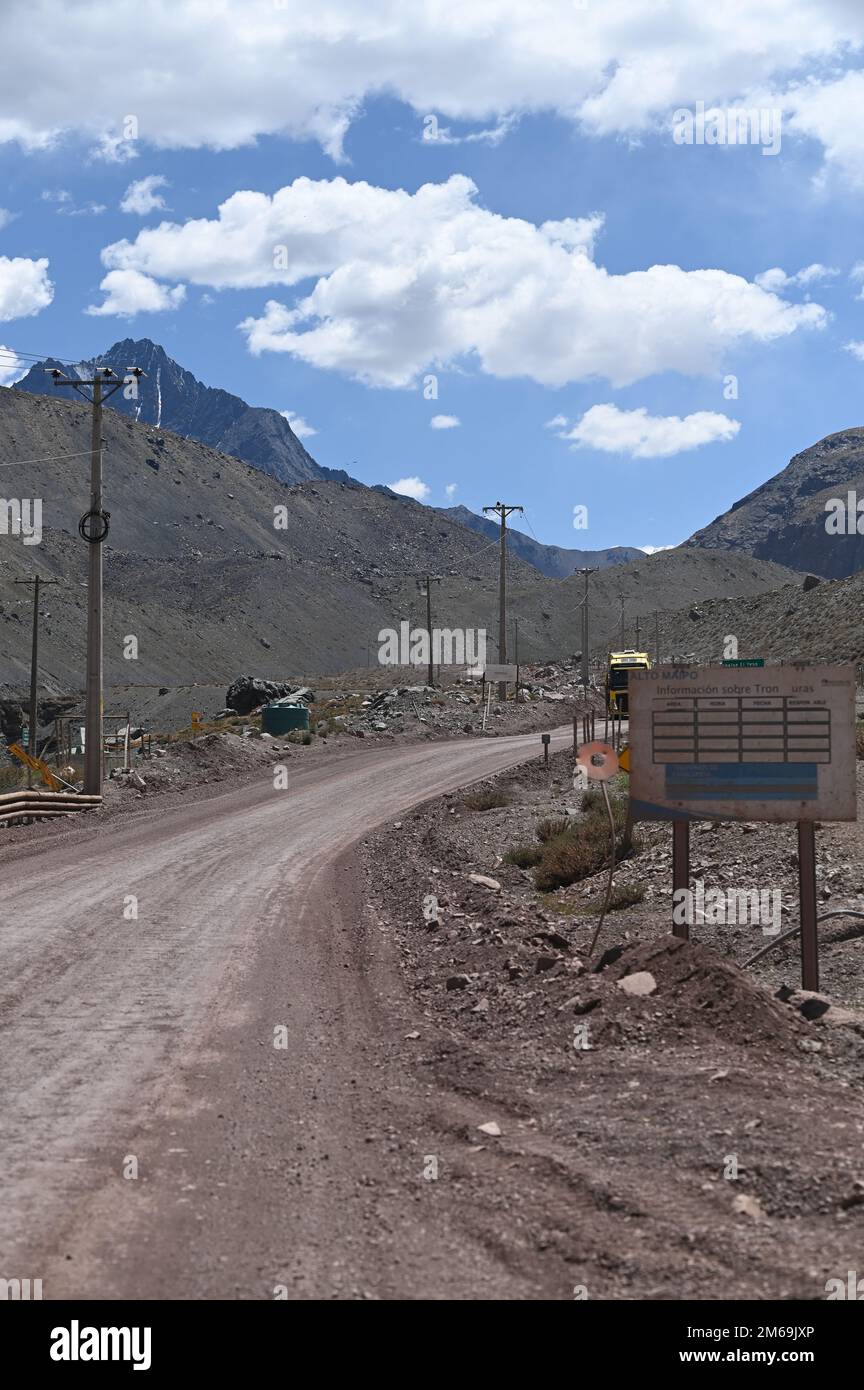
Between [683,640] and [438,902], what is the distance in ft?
405

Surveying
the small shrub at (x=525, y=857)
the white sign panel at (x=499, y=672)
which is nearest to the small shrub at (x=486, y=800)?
the small shrub at (x=525, y=857)

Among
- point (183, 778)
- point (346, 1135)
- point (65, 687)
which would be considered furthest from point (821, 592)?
point (346, 1135)

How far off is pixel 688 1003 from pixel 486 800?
16512mm

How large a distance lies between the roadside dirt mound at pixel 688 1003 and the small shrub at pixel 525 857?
8221mm

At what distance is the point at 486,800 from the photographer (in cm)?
2467

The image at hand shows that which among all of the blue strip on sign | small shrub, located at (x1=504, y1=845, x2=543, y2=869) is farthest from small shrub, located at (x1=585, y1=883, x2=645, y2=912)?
the blue strip on sign

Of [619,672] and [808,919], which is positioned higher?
[619,672]

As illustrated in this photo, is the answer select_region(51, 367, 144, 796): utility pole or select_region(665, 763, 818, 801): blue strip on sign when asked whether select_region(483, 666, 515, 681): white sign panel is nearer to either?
select_region(51, 367, 144, 796): utility pole

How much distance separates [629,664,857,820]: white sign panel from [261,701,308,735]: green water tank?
1439 inches

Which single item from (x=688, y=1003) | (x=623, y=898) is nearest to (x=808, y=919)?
(x=688, y=1003)

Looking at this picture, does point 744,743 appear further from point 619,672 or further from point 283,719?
point 619,672

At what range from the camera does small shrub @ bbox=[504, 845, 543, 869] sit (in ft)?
57.0

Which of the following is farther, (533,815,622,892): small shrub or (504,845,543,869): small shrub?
(504,845,543,869): small shrub
